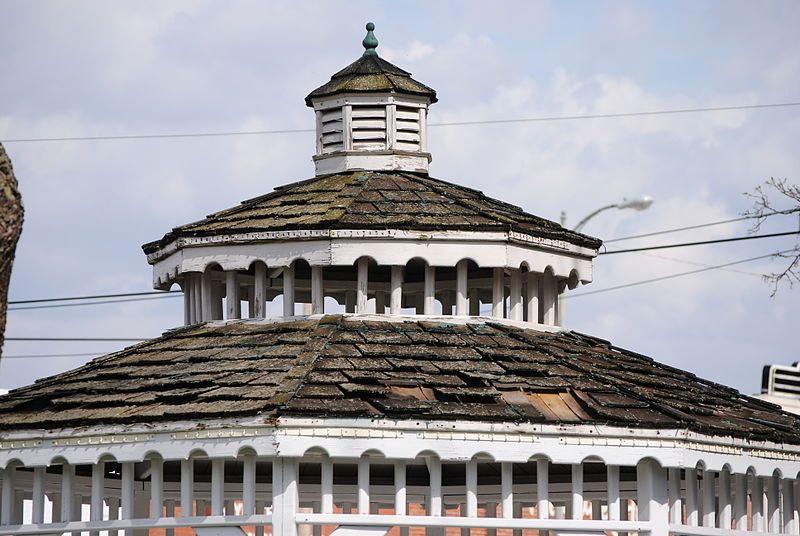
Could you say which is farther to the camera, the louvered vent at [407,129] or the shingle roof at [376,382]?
the louvered vent at [407,129]

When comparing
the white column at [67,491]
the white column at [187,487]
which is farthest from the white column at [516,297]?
the white column at [67,491]

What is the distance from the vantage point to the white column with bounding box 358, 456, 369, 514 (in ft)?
101

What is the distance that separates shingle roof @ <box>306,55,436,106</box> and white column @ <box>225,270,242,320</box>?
16.1 feet

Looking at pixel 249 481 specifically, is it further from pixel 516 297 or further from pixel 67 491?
pixel 516 297

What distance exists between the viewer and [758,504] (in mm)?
35375

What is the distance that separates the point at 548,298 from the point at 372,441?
8.02 m

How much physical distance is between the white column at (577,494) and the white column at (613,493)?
1.59 ft

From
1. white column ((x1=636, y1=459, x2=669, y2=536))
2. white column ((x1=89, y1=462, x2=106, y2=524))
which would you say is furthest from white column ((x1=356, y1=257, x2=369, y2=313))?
white column ((x1=636, y1=459, x2=669, y2=536))

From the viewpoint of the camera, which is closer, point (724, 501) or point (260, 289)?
point (724, 501)

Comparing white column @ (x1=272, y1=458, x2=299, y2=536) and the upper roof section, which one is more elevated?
the upper roof section

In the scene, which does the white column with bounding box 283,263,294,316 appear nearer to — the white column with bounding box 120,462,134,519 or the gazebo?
the gazebo

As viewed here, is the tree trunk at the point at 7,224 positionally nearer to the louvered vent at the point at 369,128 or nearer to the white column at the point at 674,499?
the white column at the point at 674,499

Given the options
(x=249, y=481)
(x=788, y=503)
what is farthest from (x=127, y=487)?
(x=788, y=503)

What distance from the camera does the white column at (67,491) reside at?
32.9 m
